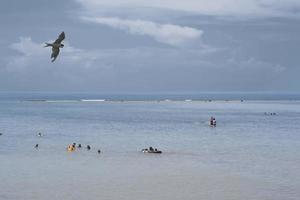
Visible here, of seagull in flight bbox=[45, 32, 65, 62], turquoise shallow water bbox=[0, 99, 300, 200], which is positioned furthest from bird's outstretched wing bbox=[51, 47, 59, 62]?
turquoise shallow water bbox=[0, 99, 300, 200]

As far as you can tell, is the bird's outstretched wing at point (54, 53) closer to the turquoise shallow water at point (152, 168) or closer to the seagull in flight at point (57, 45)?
the seagull in flight at point (57, 45)

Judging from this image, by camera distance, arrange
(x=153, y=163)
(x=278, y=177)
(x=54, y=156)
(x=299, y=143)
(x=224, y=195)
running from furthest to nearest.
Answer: (x=299, y=143) → (x=54, y=156) → (x=153, y=163) → (x=278, y=177) → (x=224, y=195)

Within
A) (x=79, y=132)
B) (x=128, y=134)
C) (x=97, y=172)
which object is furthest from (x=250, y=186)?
(x=79, y=132)

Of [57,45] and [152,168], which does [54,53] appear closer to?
[57,45]

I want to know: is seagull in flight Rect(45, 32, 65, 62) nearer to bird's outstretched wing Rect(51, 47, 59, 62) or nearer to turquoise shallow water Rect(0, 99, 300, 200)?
bird's outstretched wing Rect(51, 47, 59, 62)

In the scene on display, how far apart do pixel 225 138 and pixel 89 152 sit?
91.1ft

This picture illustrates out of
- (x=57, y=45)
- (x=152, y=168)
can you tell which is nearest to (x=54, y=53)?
(x=57, y=45)

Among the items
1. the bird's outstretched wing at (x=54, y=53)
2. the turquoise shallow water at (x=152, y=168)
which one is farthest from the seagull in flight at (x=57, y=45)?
the turquoise shallow water at (x=152, y=168)

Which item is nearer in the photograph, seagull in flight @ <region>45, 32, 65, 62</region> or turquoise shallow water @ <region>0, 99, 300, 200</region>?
seagull in flight @ <region>45, 32, 65, 62</region>

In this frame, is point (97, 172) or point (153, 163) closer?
point (97, 172)

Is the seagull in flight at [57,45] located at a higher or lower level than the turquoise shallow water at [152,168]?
higher

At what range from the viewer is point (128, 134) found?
91625 mm

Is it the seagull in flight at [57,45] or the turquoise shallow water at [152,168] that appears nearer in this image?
the seagull in flight at [57,45]

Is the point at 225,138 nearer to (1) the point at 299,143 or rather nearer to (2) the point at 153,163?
(1) the point at 299,143
